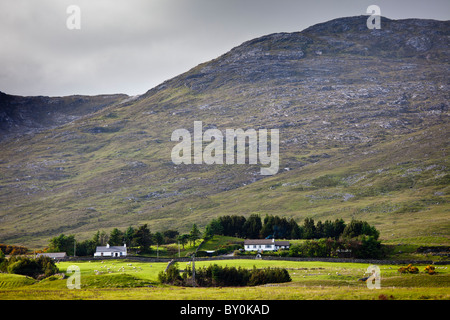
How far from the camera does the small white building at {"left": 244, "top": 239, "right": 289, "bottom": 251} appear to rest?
111981 mm

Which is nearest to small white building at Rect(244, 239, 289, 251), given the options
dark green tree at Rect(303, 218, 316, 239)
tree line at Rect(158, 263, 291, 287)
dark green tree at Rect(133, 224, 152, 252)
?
dark green tree at Rect(303, 218, 316, 239)

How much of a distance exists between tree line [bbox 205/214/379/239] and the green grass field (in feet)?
100

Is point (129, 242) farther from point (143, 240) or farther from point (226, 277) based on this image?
point (226, 277)

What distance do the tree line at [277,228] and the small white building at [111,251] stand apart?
2415cm

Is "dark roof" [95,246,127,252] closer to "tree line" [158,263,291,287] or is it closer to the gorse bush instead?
the gorse bush

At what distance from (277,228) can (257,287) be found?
6849 cm

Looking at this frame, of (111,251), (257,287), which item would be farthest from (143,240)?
(257,287)

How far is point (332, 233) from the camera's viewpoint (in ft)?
394

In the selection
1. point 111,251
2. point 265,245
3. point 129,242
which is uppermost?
point 265,245

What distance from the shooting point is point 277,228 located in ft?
419

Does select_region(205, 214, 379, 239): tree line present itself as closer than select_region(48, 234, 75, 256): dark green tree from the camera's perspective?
No

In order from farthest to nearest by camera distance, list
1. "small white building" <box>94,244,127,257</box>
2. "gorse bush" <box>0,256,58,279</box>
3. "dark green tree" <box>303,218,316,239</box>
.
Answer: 1. "dark green tree" <box>303,218,316,239</box>
2. "small white building" <box>94,244,127,257</box>
3. "gorse bush" <box>0,256,58,279</box>
